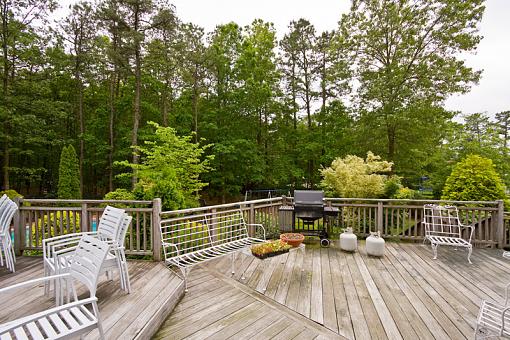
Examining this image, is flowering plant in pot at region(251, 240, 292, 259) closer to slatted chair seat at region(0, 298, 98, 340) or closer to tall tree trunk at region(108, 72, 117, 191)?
slatted chair seat at region(0, 298, 98, 340)

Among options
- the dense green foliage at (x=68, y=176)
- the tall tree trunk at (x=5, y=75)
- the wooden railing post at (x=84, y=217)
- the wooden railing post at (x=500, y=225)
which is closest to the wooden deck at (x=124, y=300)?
the wooden railing post at (x=84, y=217)

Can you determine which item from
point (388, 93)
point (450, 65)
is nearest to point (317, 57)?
point (388, 93)

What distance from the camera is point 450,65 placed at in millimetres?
10180

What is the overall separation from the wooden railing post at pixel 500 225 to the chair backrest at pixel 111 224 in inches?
260

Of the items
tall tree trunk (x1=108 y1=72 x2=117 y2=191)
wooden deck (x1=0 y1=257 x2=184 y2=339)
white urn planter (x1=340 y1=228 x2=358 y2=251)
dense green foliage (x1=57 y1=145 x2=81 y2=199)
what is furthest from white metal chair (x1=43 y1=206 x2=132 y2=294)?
tall tree trunk (x1=108 y1=72 x2=117 y2=191)

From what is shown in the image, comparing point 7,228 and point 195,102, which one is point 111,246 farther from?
point 195,102

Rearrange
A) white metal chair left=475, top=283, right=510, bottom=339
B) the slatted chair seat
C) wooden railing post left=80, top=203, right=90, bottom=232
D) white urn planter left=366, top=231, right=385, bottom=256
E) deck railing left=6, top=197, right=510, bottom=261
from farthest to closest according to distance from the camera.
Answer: white urn planter left=366, top=231, right=385, bottom=256 < wooden railing post left=80, top=203, right=90, bottom=232 < deck railing left=6, top=197, right=510, bottom=261 < white metal chair left=475, top=283, right=510, bottom=339 < the slatted chair seat

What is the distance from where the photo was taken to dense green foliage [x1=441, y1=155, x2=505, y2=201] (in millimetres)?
5523

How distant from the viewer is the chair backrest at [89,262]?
1.76 metres

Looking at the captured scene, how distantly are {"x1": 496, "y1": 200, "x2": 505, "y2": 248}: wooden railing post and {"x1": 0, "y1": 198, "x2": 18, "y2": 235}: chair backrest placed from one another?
26.3 ft

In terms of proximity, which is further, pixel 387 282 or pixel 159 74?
pixel 159 74

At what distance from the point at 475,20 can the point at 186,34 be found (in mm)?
12571

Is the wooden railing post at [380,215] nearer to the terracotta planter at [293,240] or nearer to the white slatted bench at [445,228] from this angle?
the white slatted bench at [445,228]

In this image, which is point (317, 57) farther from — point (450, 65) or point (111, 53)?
point (111, 53)
